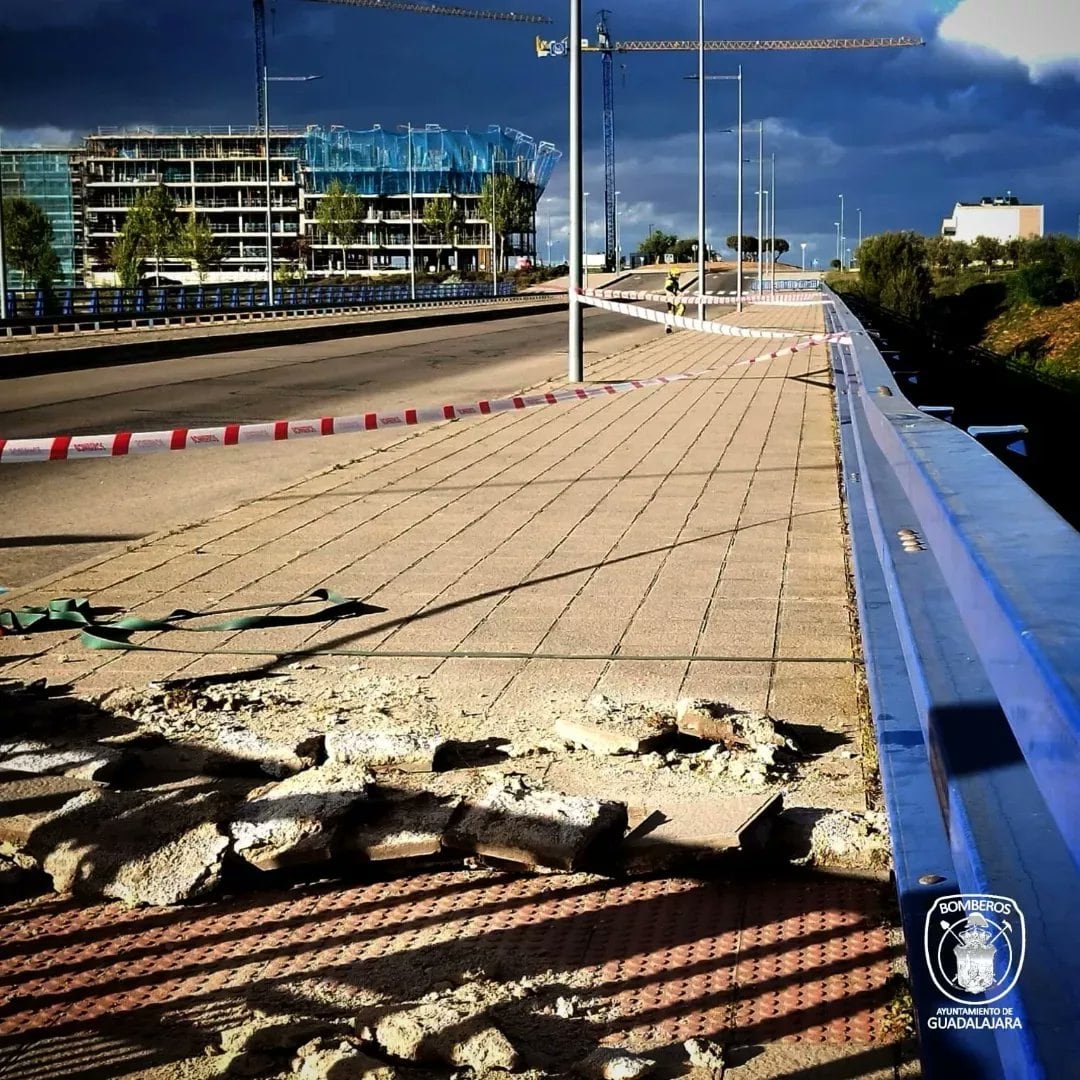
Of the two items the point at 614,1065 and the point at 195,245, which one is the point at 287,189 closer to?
the point at 195,245

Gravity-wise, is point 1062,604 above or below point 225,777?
above

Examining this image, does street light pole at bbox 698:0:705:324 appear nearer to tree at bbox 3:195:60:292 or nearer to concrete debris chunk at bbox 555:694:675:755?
concrete debris chunk at bbox 555:694:675:755

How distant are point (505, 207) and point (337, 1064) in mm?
164364

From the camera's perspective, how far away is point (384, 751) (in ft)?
17.4

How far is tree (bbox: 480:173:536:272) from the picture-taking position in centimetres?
16200

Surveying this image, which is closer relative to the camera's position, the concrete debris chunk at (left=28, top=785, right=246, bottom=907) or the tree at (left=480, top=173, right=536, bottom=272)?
the concrete debris chunk at (left=28, top=785, right=246, bottom=907)

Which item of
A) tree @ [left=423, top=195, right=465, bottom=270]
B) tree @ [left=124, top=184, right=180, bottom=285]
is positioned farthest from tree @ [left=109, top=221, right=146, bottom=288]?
tree @ [left=423, top=195, right=465, bottom=270]

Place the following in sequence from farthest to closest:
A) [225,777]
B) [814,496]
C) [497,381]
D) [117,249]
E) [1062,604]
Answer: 1. [117,249]
2. [497,381]
3. [814,496]
4. [225,777]
5. [1062,604]

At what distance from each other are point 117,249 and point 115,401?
346 feet

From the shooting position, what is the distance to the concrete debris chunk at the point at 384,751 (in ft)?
17.3

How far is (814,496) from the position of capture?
12102 millimetres

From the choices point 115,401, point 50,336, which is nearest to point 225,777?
point 115,401

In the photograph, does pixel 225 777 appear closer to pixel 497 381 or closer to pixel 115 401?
pixel 115 401

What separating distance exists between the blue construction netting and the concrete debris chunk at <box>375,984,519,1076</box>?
174757 mm
